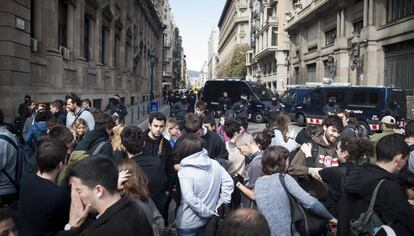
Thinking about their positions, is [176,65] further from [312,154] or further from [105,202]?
[105,202]

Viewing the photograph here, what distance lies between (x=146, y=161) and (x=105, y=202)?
5.47 feet

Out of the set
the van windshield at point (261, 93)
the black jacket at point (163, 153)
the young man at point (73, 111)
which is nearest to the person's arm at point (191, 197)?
the black jacket at point (163, 153)

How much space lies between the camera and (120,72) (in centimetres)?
3384

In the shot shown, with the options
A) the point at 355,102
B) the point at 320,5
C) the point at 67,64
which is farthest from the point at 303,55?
the point at 67,64

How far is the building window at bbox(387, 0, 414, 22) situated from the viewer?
2347 cm

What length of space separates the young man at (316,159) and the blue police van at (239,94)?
18.7 metres

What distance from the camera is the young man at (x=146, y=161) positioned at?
413 centimetres

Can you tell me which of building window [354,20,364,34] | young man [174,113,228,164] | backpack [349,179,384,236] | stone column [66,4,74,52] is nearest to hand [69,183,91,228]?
backpack [349,179,384,236]

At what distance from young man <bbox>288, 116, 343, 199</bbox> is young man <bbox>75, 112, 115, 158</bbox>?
2.08m

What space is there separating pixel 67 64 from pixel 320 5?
23.9 metres

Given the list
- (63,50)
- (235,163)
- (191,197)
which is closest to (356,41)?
(63,50)

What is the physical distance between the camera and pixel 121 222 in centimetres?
234

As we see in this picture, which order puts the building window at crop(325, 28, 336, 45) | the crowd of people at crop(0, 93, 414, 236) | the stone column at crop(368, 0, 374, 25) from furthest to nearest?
the building window at crop(325, 28, 336, 45) → the stone column at crop(368, 0, 374, 25) → the crowd of people at crop(0, 93, 414, 236)

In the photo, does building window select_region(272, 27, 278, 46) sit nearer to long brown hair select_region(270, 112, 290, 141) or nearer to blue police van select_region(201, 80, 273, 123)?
blue police van select_region(201, 80, 273, 123)
